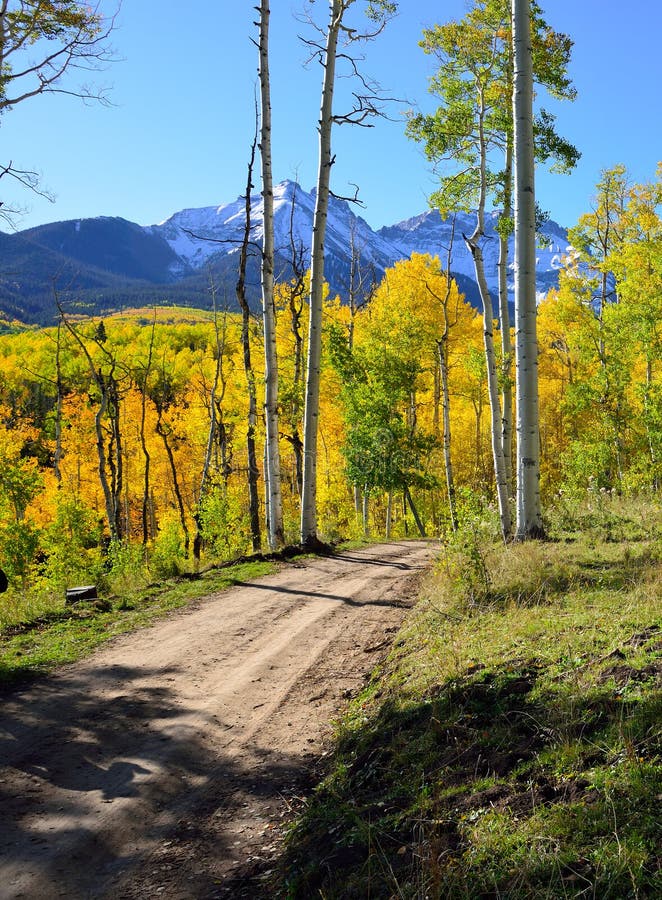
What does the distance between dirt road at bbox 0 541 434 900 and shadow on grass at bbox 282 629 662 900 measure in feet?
1.91

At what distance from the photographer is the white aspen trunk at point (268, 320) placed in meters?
13.4

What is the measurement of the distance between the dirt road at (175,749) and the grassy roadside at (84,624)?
39 cm

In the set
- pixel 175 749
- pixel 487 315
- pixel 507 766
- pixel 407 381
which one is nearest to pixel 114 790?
pixel 175 749

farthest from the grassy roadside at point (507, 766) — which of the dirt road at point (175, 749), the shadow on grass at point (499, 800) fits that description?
the dirt road at point (175, 749)

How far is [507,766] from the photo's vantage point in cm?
327

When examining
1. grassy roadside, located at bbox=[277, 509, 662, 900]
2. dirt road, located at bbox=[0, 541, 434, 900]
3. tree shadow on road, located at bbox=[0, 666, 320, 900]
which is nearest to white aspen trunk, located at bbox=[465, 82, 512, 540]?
dirt road, located at bbox=[0, 541, 434, 900]

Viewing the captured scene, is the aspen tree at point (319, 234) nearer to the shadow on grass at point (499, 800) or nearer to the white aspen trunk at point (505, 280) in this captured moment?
the white aspen trunk at point (505, 280)

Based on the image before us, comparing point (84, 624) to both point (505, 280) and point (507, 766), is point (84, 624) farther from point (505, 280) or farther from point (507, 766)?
point (505, 280)

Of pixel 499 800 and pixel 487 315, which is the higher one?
pixel 487 315

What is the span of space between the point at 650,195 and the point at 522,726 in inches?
964

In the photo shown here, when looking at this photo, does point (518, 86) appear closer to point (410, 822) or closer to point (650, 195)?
point (410, 822)

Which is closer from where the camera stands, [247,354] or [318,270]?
[318,270]

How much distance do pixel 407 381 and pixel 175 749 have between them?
17148 millimetres

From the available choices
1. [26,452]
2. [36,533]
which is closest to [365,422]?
[36,533]
